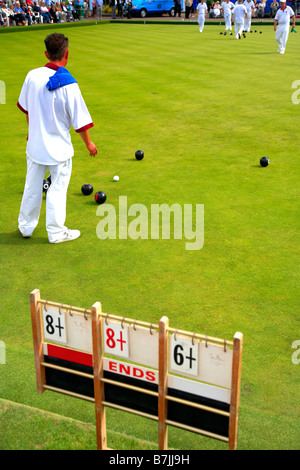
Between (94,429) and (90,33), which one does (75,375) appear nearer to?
(94,429)

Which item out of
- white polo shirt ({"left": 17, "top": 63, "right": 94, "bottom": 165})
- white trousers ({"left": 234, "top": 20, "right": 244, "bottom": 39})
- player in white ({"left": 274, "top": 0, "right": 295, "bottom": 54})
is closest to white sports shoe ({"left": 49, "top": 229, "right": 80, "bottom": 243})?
white polo shirt ({"left": 17, "top": 63, "right": 94, "bottom": 165})

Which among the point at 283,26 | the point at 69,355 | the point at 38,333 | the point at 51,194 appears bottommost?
the point at 69,355

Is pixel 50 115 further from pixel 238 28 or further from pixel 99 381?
pixel 238 28

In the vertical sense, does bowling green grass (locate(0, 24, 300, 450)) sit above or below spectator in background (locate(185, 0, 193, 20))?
below

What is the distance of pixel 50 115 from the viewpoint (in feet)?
21.3

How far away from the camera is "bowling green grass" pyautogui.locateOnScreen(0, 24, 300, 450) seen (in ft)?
13.0

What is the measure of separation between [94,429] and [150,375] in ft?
2.37

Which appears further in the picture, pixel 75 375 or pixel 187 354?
pixel 75 375

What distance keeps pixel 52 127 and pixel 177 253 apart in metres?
2.15

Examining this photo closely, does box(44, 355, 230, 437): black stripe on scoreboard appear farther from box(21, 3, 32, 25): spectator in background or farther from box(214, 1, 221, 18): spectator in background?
box(214, 1, 221, 18): spectator in background

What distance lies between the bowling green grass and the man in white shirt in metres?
0.39

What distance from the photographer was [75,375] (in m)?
3.58

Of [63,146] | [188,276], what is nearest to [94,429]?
[188,276]

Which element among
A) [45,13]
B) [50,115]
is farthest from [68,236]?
[45,13]
